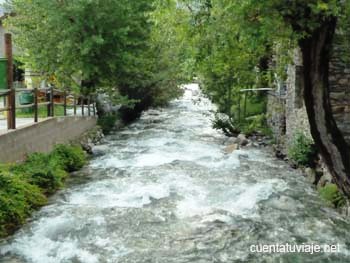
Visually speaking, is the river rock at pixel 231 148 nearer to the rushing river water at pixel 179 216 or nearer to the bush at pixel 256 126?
the rushing river water at pixel 179 216

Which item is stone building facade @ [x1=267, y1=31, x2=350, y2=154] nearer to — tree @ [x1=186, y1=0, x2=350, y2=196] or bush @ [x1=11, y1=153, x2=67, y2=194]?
tree @ [x1=186, y1=0, x2=350, y2=196]

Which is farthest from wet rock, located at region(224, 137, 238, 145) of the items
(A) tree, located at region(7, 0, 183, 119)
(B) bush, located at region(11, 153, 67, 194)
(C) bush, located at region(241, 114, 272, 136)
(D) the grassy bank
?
(B) bush, located at region(11, 153, 67, 194)

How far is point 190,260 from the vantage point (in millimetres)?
6805

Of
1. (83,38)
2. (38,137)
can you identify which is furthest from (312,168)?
(83,38)

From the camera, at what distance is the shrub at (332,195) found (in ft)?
30.1

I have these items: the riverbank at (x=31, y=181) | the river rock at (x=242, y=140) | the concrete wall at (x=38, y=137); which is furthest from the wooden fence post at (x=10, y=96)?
the river rock at (x=242, y=140)

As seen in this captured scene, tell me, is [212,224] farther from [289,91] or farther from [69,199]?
[289,91]

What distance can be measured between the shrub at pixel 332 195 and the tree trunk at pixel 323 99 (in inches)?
87.6

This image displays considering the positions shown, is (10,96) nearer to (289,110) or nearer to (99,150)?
(99,150)

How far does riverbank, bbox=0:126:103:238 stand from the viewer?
8094mm

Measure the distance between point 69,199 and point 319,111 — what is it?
5649 millimetres

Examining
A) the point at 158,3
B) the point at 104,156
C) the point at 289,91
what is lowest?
the point at 104,156

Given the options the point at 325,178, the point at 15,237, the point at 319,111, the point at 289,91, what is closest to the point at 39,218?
the point at 15,237

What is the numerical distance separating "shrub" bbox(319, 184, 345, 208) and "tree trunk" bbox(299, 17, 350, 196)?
7.30 ft
